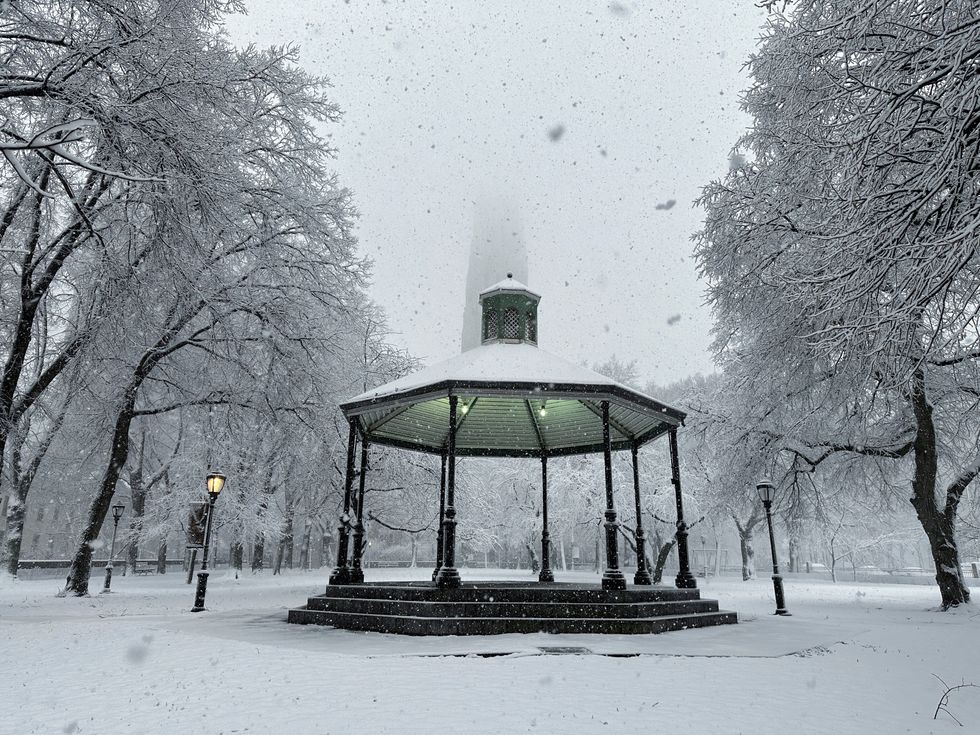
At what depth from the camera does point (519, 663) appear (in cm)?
643

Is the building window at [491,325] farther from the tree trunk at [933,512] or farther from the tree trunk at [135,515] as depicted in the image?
the tree trunk at [135,515]

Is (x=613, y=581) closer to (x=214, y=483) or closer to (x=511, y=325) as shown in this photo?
(x=511, y=325)

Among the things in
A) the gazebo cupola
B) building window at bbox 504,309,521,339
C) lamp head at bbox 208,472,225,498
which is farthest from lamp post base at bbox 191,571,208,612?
building window at bbox 504,309,521,339

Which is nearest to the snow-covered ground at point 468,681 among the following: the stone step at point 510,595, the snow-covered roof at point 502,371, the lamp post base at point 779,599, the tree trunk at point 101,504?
the stone step at point 510,595

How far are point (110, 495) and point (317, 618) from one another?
964 centimetres

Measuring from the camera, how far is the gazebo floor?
8.89 metres

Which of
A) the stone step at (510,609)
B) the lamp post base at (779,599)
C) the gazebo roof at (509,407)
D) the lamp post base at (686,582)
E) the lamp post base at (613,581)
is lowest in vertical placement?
the lamp post base at (779,599)

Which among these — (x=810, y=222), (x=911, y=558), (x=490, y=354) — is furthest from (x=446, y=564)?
(x=911, y=558)

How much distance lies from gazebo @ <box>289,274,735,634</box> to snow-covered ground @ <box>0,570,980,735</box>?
0.67 m

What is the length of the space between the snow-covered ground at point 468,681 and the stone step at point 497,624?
0.44 m

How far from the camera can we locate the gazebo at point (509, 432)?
30.2 feet

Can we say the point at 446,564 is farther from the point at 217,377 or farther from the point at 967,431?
the point at 967,431

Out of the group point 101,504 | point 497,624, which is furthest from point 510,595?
point 101,504

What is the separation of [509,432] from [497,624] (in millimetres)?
7403
